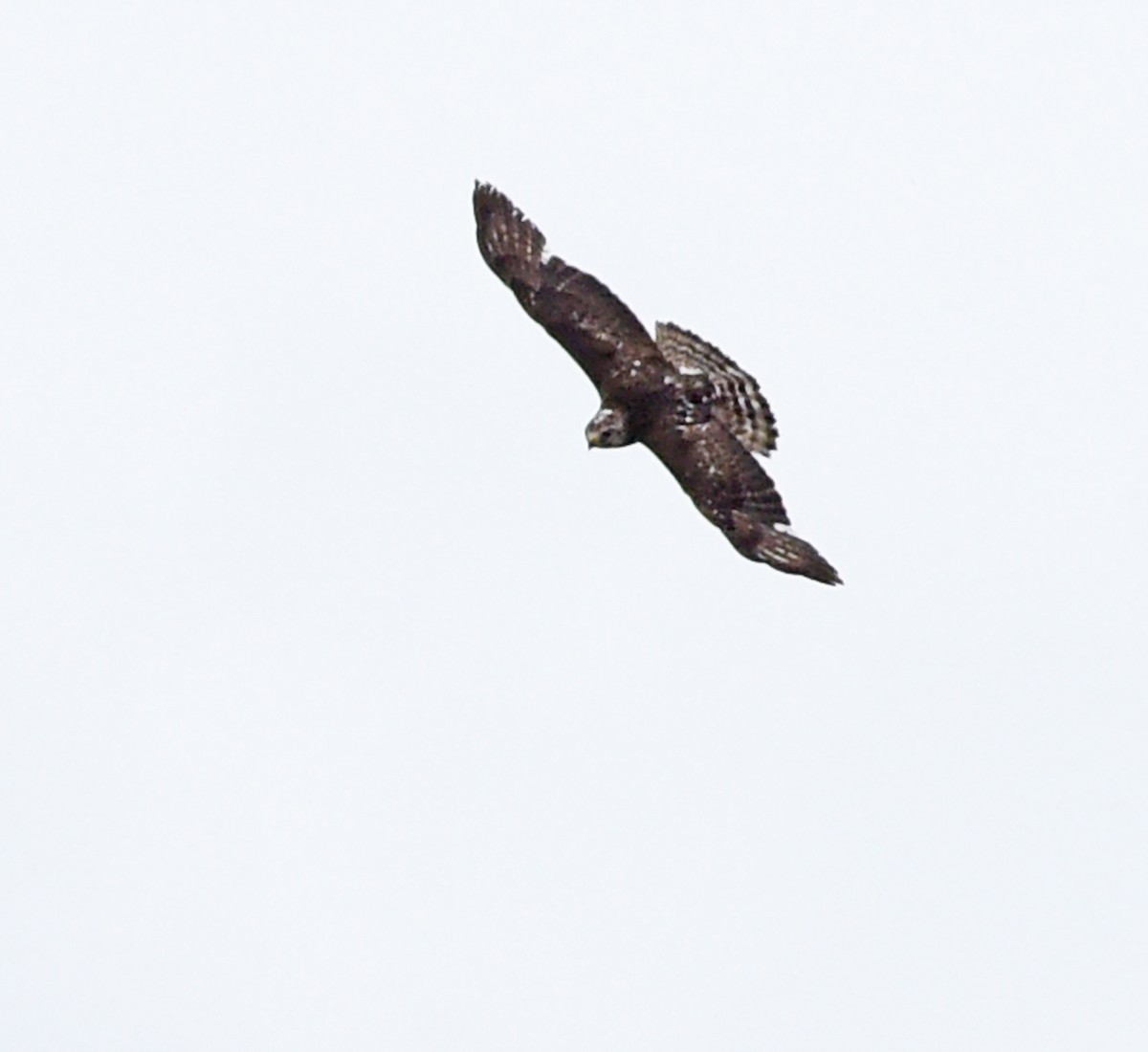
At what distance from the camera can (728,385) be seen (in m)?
37.0

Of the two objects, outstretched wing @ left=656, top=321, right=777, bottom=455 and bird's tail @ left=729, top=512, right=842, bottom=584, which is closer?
bird's tail @ left=729, top=512, right=842, bottom=584

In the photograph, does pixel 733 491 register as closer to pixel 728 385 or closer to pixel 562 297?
pixel 728 385

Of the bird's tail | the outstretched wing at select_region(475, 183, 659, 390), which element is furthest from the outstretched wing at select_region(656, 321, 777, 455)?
the bird's tail

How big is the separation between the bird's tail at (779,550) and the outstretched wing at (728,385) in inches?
76.9

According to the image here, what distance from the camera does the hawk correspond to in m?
35.5

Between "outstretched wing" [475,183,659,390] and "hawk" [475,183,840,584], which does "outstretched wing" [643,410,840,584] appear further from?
"outstretched wing" [475,183,659,390]

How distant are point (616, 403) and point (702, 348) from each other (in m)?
1.42

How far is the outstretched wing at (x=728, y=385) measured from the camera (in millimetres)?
36594

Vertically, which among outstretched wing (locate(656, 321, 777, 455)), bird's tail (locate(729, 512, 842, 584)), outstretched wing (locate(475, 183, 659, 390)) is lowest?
bird's tail (locate(729, 512, 842, 584))

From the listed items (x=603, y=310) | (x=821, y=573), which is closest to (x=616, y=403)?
(x=603, y=310)

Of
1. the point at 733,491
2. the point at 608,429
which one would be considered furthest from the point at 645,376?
the point at 733,491

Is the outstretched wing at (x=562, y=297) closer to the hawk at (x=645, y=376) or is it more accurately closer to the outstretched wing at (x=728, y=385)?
the hawk at (x=645, y=376)

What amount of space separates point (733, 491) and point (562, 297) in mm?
3361

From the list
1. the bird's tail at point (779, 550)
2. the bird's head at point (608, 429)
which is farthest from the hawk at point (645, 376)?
the bird's tail at point (779, 550)
